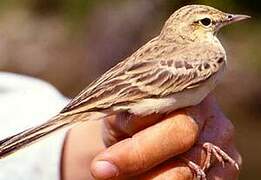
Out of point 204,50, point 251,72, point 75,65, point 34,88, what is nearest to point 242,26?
point 251,72

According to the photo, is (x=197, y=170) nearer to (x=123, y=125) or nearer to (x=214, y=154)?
(x=214, y=154)

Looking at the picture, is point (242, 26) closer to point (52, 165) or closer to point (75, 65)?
point (75, 65)

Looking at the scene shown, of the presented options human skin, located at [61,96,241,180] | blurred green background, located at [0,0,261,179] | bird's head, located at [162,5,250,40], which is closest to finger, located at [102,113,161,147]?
human skin, located at [61,96,241,180]

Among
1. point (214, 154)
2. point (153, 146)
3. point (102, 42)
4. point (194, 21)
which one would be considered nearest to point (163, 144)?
point (153, 146)

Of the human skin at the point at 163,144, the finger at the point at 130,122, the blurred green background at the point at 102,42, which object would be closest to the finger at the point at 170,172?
the human skin at the point at 163,144

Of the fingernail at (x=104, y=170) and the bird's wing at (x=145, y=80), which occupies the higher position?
the bird's wing at (x=145, y=80)

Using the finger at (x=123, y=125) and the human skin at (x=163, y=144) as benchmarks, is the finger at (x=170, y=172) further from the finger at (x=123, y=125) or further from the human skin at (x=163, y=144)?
the finger at (x=123, y=125)

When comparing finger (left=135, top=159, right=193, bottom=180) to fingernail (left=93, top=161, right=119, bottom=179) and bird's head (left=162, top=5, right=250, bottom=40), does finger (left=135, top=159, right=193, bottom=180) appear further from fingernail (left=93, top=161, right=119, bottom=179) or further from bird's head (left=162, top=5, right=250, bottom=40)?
bird's head (left=162, top=5, right=250, bottom=40)
